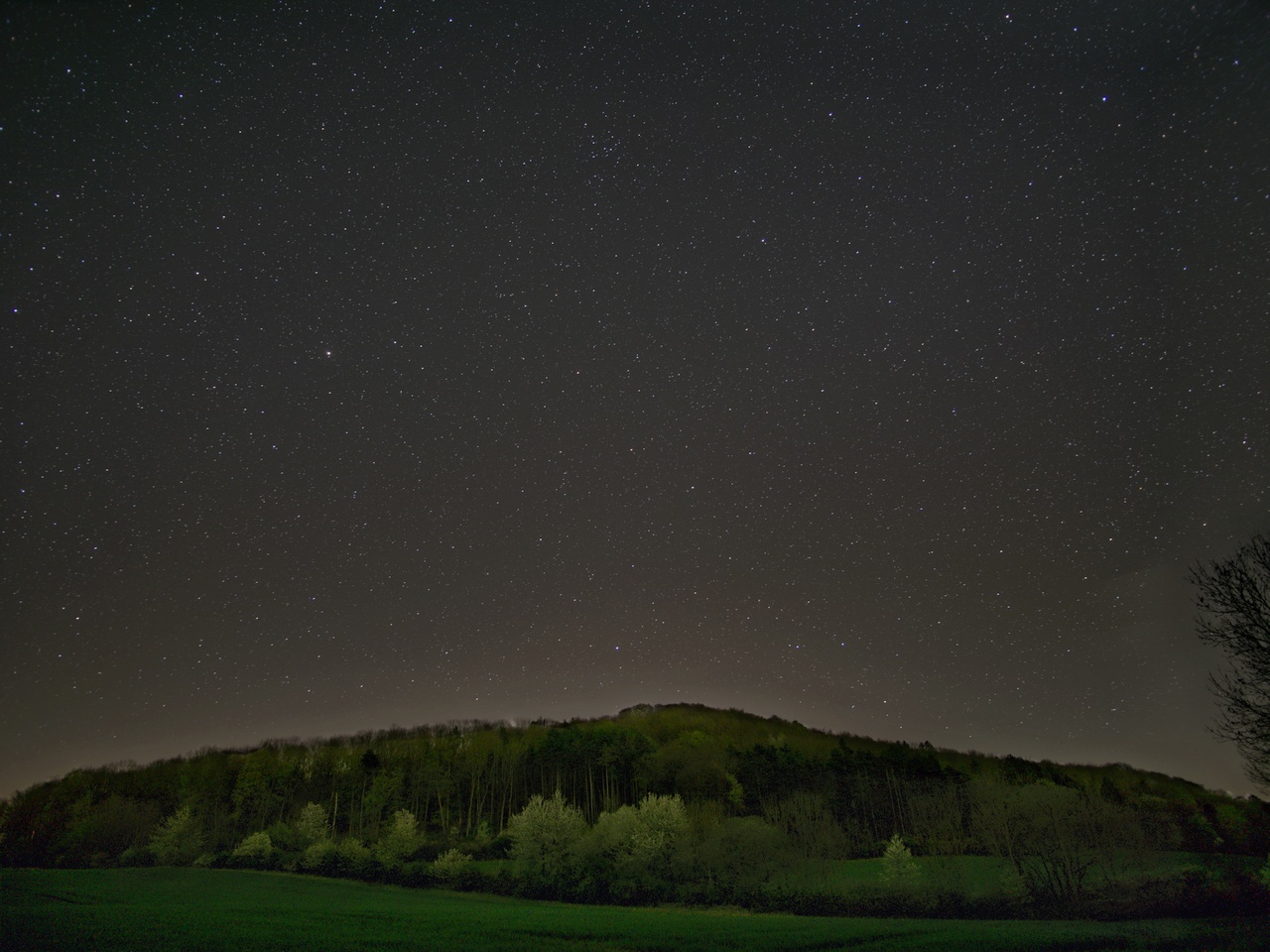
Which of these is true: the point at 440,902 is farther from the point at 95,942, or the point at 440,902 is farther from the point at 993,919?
the point at 993,919

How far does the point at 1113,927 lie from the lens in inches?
1044

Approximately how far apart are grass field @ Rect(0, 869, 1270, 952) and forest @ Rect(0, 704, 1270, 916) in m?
5.04

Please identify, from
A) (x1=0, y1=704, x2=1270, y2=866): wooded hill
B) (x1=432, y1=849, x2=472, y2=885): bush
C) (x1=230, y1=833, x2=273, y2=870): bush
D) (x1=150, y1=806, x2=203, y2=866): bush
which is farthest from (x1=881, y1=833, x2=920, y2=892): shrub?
(x1=150, y1=806, x2=203, y2=866): bush

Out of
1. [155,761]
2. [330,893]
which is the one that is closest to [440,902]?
[330,893]

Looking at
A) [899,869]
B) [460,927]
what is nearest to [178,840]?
[460,927]

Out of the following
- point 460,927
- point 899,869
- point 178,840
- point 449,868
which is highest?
point 460,927

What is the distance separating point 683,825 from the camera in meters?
45.6

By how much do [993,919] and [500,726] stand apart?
9845 cm

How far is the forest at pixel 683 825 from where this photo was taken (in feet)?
116

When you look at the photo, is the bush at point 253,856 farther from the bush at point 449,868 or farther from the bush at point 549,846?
the bush at point 549,846

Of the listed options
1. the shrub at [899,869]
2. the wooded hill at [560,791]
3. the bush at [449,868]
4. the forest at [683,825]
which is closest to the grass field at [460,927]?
the forest at [683,825]

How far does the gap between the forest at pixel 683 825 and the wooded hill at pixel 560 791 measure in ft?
0.91

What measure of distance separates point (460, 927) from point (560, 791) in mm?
30839

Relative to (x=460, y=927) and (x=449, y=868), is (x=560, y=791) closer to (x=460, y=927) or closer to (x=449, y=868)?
(x=449, y=868)
